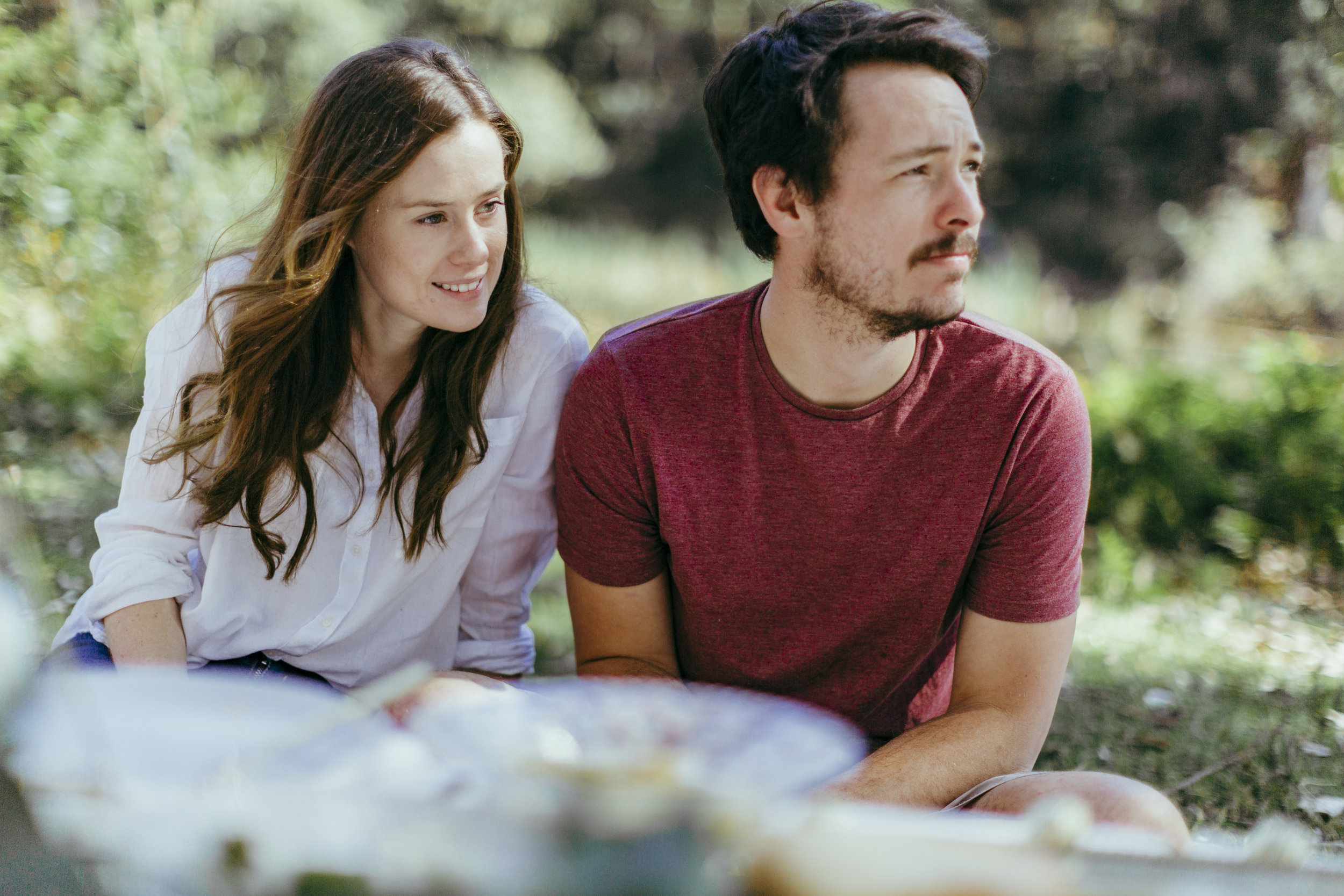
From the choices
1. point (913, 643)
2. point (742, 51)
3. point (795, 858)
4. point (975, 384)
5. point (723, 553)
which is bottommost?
point (913, 643)

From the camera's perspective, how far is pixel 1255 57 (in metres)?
8.60

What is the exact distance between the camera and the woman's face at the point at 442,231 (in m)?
1.98

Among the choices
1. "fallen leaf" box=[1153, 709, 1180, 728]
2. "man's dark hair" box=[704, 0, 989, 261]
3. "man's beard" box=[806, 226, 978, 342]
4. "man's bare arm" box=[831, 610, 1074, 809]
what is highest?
"man's dark hair" box=[704, 0, 989, 261]

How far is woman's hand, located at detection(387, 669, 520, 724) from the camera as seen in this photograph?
1482 millimetres

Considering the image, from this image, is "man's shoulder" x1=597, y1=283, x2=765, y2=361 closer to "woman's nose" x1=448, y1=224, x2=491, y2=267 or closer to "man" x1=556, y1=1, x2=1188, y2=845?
"man" x1=556, y1=1, x2=1188, y2=845

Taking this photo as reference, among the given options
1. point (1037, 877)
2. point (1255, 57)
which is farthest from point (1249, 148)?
point (1037, 877)

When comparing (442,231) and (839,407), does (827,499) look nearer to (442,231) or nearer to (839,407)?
(839,407)

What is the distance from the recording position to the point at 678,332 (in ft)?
6.96

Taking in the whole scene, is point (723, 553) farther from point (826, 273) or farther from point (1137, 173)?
point (1137, 173)

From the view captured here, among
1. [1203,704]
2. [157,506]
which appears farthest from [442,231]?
[1203,704]

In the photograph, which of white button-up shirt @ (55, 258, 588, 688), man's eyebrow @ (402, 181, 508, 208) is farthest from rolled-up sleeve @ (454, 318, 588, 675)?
man's eyebrow @ (402, 181, 508, 208)

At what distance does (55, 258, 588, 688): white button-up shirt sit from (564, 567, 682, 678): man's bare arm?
19 centimetres

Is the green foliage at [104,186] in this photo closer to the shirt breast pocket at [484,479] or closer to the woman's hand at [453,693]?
the shirt breast pocket at [484,479]

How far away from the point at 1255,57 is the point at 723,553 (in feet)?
28.2
